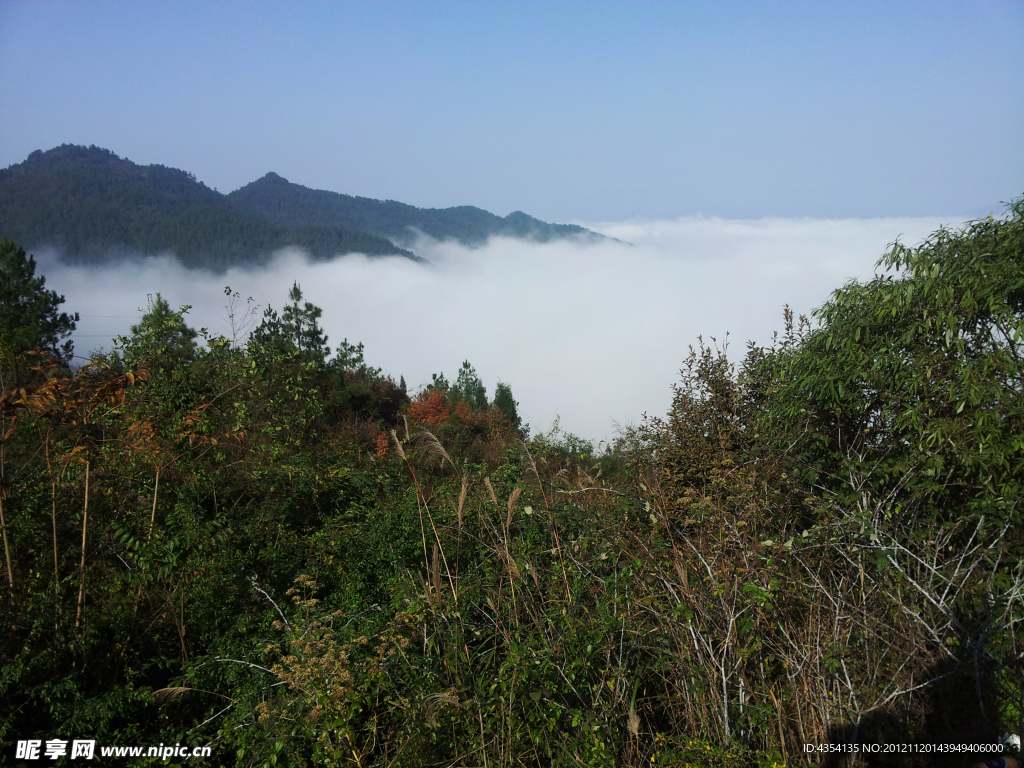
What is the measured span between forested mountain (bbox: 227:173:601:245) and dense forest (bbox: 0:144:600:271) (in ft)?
1.92

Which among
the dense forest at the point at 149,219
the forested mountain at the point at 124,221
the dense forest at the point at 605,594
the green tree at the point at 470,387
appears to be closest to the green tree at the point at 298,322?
the green tree at the point at 470,387

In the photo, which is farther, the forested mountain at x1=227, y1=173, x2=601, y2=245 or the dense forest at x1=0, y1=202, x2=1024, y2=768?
the forested mountain at x1=227, y1=173, x2=601, y2=245

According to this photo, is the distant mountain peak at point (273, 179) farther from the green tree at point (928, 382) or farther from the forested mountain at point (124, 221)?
the green tree at point (928, 382)

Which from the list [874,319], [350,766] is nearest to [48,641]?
[350,766]

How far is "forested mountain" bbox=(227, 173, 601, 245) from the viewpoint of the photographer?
12950cm

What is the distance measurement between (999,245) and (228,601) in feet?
20.4

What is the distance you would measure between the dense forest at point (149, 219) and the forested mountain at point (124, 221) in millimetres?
137

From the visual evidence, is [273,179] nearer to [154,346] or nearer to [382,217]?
[382,217]

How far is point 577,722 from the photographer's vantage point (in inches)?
120

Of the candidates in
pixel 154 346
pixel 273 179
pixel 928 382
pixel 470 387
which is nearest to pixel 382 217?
pixel 273 179

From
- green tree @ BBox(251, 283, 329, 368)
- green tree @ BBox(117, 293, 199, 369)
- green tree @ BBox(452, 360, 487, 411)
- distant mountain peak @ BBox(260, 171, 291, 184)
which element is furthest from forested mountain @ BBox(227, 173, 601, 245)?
green tree @ BBox(117, 293, 199, 369)

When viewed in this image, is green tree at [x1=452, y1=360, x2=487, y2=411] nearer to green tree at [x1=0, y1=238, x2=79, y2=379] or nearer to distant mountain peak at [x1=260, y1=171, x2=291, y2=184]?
green tree at [x1=0, y1=238, x2=79, y2=379]

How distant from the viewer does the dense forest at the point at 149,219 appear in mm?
88688

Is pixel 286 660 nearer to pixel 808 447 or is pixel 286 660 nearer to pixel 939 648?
pixel 939 648
